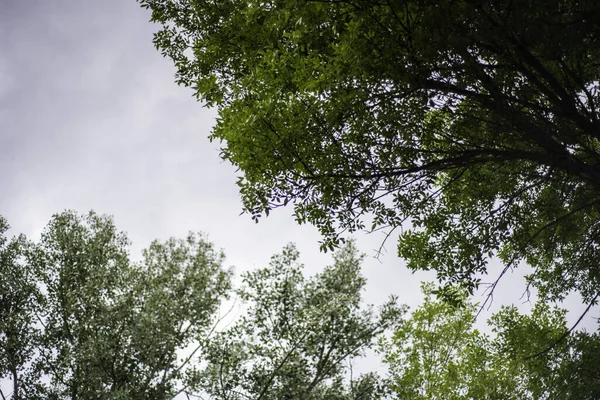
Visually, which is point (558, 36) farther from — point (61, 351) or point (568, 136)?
point (61, 351)

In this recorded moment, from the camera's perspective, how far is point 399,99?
529 centimetres

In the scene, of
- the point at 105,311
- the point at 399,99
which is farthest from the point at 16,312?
the point at 399,99

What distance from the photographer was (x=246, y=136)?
4.85 meters

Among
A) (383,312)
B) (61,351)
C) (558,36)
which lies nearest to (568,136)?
(558,36)

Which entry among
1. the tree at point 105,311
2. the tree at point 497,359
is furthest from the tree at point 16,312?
the tree at point 497,359

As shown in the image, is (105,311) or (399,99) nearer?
(399,99)

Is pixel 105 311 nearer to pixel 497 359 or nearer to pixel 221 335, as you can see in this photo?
pixel 221 335

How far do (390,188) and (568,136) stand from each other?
6.54 ft

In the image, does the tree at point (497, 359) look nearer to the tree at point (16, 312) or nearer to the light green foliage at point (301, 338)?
the light green foliage at point (301, 338)

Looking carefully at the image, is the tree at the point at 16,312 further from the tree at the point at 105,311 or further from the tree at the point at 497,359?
the tree at the point at 497,359

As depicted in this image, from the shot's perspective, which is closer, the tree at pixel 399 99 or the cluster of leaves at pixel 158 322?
the tree at pixel 399 99

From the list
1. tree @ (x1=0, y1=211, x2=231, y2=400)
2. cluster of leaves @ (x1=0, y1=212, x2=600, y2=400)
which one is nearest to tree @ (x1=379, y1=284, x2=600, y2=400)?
cluster of leaves @ (x1=0, y1=212, x2=600, y2=400)

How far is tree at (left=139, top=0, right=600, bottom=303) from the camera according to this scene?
4172 millimetres

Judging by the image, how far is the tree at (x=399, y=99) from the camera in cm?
417
